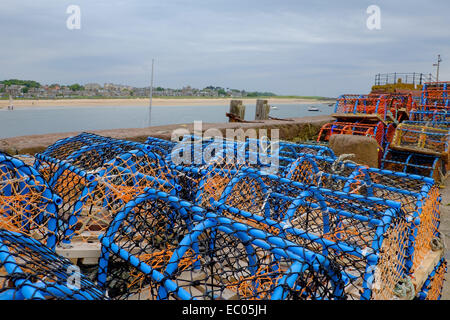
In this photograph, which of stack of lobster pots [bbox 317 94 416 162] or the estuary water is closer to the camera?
stack of lobster pots [bbox 317 94 416 162]

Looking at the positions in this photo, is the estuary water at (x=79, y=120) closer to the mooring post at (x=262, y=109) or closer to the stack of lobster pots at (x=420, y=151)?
the mooring post at (x=262, y=109)

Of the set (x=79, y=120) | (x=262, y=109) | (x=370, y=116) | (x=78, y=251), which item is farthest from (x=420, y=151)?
(x=79, y=120)

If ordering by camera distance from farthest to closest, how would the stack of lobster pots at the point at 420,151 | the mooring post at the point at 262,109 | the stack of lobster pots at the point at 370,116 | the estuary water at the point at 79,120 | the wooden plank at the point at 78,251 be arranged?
the estuary water at the point at 79,120 < the mooring post at the point at 262,109 < the stack of lobster pots at the point at 370,116 < the stack of lobster pots at the point at 420,151 < the wooden plank at the point at 78,251

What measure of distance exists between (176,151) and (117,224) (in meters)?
1.72

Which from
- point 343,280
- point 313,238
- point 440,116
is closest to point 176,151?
point 313,238

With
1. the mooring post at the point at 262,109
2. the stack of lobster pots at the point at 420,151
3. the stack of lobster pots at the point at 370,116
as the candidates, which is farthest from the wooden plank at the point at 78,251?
the mooring post at the point at 262,109

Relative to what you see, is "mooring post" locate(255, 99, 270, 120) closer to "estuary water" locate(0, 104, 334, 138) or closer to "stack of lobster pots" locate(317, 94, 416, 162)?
"stack of lobster pots" locate(317, 94, 416, 162)

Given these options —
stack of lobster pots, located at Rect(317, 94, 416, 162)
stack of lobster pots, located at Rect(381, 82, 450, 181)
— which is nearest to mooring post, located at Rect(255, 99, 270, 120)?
stack of lobster pots, located at Rect(317, 94, 416, 162)

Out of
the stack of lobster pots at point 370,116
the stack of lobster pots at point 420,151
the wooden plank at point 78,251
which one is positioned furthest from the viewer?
the stack of lobster pots at point 370,116

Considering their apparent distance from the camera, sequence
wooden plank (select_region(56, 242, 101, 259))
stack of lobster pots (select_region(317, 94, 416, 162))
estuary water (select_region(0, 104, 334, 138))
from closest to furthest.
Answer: wooden plank (select_region(56, 242, 101, 259)) → stack of lobster pots (select_region(317, 94, 416, 162)) → estuary water (select_region(0, 104, 334, 138))

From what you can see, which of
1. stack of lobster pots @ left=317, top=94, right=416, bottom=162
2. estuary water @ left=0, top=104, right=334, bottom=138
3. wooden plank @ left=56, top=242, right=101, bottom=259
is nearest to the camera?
wooden plank @ left=56, top=242, right=101, bottom=259

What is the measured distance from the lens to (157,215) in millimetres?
2590

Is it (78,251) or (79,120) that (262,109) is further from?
(79,120)
